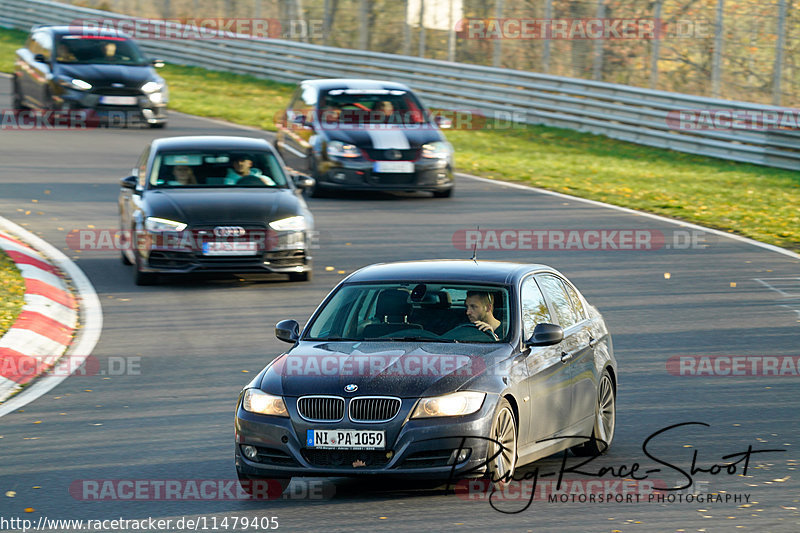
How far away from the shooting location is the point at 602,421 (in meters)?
9.19

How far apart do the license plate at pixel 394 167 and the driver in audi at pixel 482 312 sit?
12175 millimetres

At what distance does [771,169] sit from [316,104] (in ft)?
29.5

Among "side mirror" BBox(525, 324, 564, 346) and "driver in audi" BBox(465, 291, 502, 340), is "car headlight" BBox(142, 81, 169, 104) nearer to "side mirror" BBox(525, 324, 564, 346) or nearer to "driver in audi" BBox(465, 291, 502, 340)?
"driver in audi" BBox(465, 291, 502, 340)

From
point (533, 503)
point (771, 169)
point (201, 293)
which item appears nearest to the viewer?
point (533, 503)

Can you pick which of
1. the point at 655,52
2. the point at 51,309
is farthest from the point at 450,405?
the point at 655,52

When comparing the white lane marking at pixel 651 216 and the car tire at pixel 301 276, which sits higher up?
the white lane marking at pixel 651 216

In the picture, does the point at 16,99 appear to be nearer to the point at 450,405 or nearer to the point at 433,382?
the point at 433,382

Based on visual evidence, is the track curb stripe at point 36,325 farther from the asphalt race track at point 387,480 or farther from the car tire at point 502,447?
the car tire at point 502,447

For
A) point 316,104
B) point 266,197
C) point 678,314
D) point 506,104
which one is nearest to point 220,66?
point 506,104

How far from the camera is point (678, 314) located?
46.5 feet

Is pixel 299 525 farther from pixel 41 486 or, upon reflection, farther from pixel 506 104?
pixel 506 104

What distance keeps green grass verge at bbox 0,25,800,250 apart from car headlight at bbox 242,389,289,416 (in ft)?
40.0

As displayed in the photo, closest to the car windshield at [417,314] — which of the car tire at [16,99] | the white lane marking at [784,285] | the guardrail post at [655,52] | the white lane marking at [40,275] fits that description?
the white lane marking at [40,275]

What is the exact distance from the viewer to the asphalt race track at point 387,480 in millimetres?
7539
